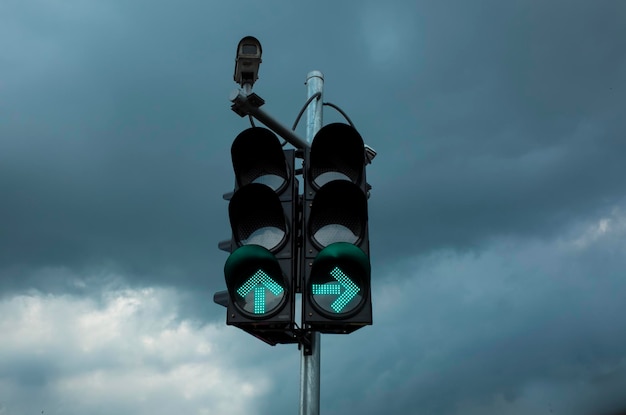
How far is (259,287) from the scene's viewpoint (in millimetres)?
4926

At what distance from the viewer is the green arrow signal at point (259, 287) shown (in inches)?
192

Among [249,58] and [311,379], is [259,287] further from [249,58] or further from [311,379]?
[249,58]

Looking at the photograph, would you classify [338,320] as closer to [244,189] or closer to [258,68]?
[244,189]

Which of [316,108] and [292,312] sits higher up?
[316,108]

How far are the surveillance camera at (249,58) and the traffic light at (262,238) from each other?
457 mm

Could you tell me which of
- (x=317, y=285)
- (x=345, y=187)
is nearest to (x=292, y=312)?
(x=317, y=285)

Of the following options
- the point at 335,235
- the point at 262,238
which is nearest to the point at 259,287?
the point at 262,238

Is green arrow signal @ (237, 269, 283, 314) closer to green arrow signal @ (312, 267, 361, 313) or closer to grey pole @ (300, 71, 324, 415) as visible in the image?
green arrow signal @ (312, 267, 361, 313)

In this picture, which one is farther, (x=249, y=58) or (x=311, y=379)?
(x=249, y=58)

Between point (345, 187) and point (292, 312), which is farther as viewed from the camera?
point (345, 187)

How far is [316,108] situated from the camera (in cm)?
639

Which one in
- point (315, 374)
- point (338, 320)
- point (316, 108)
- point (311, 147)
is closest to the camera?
point (338, 320)

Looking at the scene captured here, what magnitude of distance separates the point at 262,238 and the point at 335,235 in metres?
0.60

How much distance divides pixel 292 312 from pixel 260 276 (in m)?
0.39
